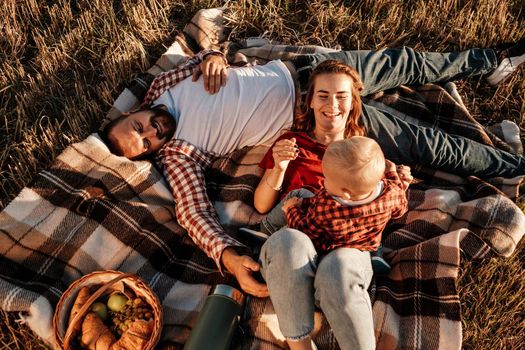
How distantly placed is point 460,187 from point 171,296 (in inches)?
86.0

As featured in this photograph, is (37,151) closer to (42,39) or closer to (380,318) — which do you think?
(42,39)

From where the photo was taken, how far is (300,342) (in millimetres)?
2488

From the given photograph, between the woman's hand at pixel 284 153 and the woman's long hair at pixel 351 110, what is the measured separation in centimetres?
47

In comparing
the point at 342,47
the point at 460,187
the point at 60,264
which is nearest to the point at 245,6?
the point at 342,47

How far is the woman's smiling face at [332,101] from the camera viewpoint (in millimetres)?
3148

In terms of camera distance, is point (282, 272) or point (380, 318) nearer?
point (282, 272)

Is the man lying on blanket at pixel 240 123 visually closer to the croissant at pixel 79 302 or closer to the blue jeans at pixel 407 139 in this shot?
the blue jeans at pixel 407 139

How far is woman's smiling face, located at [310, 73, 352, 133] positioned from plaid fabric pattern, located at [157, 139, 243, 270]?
37.8 inches

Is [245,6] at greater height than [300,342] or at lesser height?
greater

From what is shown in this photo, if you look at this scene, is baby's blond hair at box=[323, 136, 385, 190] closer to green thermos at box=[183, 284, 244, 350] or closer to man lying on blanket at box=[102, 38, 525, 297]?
green thermos at box=[183, 284, 244, 350]

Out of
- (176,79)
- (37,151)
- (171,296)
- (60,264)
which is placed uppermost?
(176,79)

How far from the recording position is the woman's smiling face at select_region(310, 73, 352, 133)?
3148mm

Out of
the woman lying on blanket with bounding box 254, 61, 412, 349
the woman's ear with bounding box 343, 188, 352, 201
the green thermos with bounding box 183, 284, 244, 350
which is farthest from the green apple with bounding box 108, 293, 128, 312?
the woman's ear with bounding box 343, 188, 352, 201

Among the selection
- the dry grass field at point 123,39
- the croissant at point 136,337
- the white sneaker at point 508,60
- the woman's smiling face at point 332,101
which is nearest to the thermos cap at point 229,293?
the croissant at point 136,337
